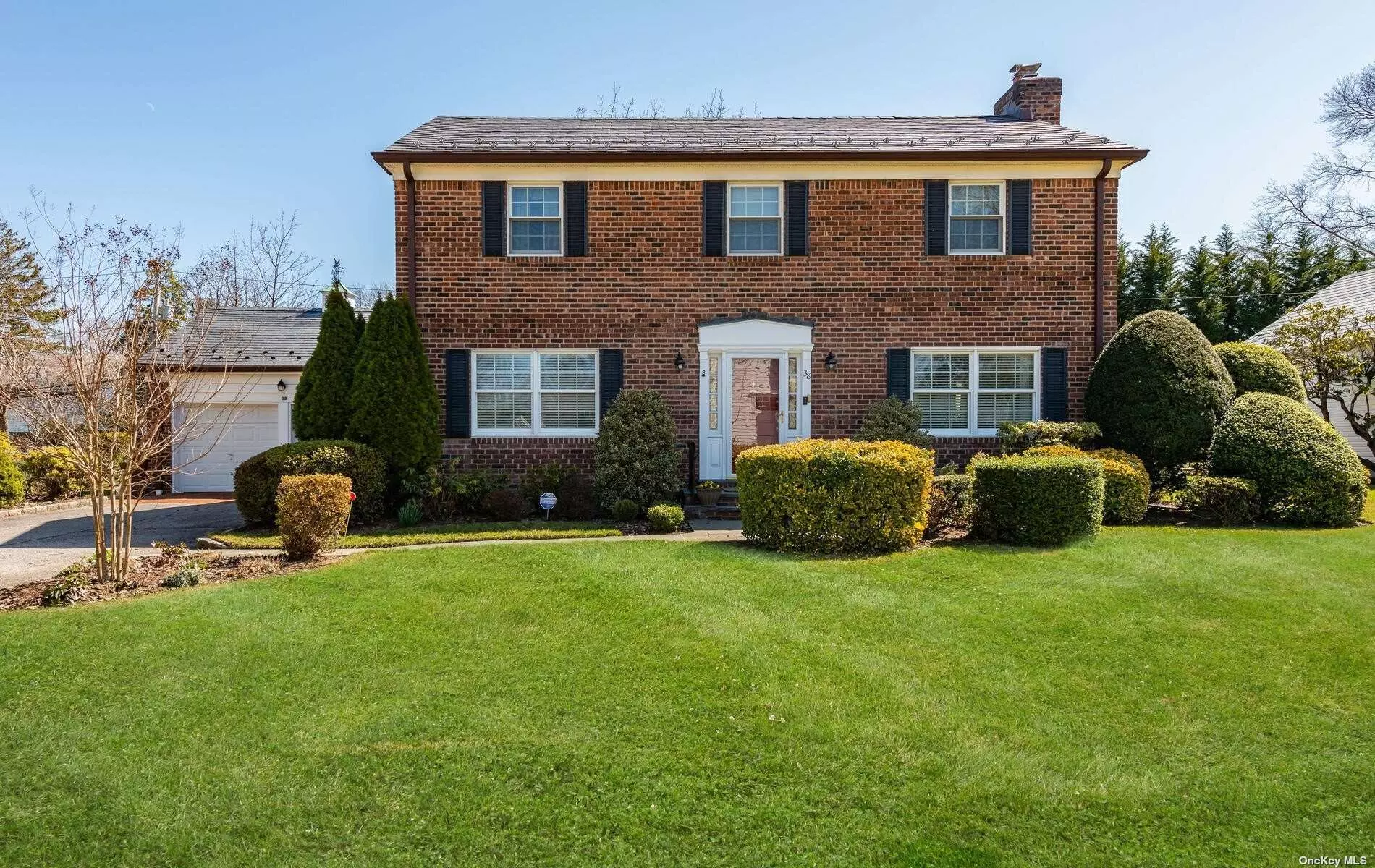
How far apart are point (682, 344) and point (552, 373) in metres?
2.08

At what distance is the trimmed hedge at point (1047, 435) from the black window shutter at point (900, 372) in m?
1.62

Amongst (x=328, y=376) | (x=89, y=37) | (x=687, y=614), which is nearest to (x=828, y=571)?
(x=687, y=614)

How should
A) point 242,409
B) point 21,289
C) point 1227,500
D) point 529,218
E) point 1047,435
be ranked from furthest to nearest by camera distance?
point 21,289
point 242,409
point 529,218
point 1047,435
point 1227,500

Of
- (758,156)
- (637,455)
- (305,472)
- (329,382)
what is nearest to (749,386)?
(637,455)

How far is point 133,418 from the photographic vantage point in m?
6.85

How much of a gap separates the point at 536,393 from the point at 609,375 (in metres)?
1.19

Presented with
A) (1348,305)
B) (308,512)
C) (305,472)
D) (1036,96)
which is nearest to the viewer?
(308,512)

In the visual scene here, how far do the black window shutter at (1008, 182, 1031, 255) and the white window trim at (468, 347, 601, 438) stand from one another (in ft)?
21.8

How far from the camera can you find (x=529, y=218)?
1205 cm

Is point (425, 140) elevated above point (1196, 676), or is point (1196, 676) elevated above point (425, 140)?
point (425, 140)

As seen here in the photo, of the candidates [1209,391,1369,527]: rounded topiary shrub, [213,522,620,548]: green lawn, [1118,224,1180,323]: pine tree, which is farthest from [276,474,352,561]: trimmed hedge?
[1118,224,1180,323]: pine tree

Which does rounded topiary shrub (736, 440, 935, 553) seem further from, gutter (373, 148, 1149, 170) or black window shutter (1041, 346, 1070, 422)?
gutter (373, 148, 1149, 170)

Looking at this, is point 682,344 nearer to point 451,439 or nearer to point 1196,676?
point 451,439

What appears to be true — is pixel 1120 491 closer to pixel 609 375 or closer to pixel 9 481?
pixel 609 375
